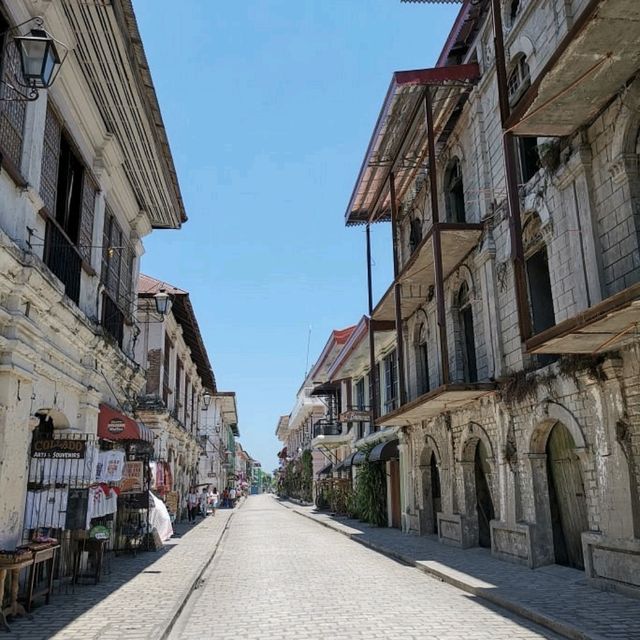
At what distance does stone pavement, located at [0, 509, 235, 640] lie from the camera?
6.84 metres

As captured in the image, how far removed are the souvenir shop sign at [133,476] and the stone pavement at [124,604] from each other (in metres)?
1.37

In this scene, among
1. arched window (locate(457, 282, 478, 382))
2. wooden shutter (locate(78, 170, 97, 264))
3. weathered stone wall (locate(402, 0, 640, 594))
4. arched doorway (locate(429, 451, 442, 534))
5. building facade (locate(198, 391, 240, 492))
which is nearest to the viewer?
weathered stone wall (locate(402, 0, 640, 594))

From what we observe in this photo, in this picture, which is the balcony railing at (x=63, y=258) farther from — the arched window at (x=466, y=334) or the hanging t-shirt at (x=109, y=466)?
the arched window at (x=466, y=334)

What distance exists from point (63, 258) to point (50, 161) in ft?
4.64

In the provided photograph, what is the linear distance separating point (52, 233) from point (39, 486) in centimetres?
350

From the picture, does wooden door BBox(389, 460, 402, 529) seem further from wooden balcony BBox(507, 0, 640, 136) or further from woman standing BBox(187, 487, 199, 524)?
wooden balcony BBox(507, 0, 640, 136)

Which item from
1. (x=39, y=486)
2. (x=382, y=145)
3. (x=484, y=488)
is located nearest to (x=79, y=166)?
(x=39, y=486)

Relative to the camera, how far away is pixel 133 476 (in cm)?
1445

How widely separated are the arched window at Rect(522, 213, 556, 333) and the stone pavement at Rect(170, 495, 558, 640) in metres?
4.85

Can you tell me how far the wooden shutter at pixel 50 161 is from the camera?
945 cm

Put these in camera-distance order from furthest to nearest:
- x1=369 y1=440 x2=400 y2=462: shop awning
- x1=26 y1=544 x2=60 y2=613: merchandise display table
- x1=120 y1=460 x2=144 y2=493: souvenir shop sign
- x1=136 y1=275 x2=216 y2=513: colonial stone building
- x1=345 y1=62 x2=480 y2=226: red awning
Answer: x1=369 y1=440 x2=400 y2=462: shop awning, x1=136 y1=275 x2=216 y2=513: colonial stone building, x1=120 y1=460 x2=144 y2=493: souvenir shop sign, x1=345 y1=62 x2=480 y2=226: red awning, x1=26 y1=544 x2=60 y2=613: merchandise display table

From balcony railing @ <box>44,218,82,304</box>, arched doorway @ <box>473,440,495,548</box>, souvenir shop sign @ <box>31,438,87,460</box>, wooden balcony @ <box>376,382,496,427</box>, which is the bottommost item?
arched doorway @ <box>473,440,495,548</box>

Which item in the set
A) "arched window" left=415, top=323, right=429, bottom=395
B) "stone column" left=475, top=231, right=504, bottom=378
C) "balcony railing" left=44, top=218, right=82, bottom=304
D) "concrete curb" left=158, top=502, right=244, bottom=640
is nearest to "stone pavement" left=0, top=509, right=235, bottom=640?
"concrete curb" left=158, top=502, right=244, bottom=640

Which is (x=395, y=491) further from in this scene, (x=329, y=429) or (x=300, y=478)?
(x=300, y=478)
